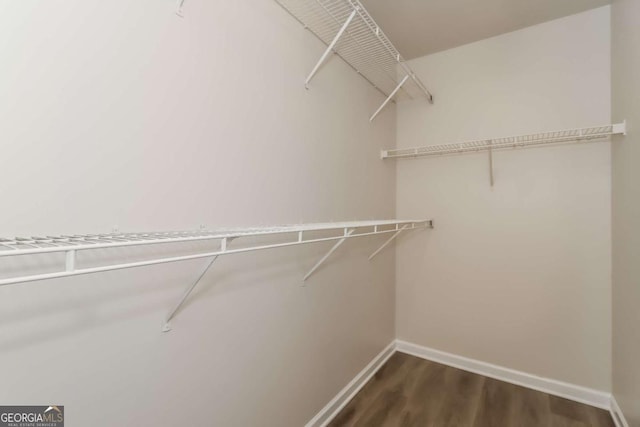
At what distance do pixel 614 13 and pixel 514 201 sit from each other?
51.3 inches

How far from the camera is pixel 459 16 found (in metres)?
1.97

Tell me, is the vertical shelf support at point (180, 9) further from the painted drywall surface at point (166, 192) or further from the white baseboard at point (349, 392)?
the white baseboard at point (349, 392)

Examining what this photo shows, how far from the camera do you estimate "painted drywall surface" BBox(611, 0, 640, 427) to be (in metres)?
1.48

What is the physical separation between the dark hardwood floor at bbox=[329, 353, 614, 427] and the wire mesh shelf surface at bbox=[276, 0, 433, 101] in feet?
7.41

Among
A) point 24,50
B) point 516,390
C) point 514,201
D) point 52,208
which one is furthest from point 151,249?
point 516,390

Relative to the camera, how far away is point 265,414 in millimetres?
1359

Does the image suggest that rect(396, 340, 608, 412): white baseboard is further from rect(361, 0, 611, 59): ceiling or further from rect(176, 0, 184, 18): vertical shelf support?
rect(176, 0, 184, 18): vertical shelf support

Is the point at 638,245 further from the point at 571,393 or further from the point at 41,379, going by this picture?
the point at 41,379

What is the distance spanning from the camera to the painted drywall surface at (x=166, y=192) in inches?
28.0

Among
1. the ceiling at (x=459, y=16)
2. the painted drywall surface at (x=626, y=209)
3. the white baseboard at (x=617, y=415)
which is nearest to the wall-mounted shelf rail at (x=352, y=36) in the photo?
the ceiling at (x=459, y=16)

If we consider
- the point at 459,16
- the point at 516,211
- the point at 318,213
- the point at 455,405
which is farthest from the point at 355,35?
the point at 455,405

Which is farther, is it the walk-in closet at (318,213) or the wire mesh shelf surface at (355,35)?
the wire mesh shelf surface at (355,35)

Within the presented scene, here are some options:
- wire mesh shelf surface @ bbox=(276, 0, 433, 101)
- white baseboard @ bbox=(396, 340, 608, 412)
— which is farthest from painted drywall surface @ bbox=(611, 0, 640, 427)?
wire mesh shelf surface @ bbox=(276, 0, 433, 101)

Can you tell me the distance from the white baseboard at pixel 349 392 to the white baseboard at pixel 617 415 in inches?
56.8
